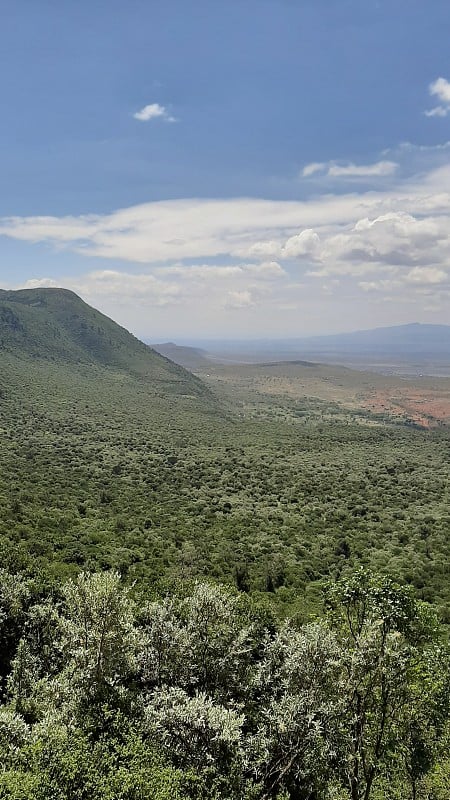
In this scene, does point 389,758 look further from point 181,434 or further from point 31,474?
point 181,434

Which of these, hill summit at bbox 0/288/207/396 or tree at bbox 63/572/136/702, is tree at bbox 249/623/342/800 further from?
hill summit at bbox 0/288/207/396

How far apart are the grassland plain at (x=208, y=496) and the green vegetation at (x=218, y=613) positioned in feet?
1.09

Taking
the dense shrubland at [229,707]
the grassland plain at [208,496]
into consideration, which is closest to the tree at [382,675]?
the dense shrubland at [229,707]

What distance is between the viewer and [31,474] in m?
60.1

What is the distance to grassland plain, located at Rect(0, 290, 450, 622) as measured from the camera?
40188mm

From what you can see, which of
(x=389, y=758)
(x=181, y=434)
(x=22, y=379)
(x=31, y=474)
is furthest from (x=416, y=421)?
(x=389, y=758)

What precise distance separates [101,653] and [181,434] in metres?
74.7

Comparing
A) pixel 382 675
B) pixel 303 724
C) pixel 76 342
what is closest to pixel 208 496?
Answer: pixel 382 675

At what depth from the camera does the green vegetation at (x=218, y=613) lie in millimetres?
15641

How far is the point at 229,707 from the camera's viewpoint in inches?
730

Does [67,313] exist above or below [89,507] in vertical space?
above

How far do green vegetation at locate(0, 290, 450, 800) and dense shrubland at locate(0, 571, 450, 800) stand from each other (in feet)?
0.24

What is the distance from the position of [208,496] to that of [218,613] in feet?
138

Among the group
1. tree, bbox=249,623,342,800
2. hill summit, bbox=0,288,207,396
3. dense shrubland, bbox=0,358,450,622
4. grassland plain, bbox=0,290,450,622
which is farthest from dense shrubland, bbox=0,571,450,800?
hill summit, bbox=0,288,207,396
